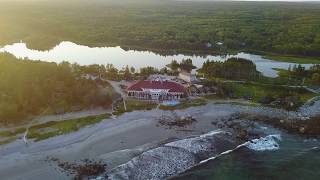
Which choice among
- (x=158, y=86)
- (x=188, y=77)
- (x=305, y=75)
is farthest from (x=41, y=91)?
(x=305, y=75)

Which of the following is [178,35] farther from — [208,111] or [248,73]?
[208,111]

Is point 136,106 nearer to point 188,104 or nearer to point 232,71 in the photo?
point 188,104

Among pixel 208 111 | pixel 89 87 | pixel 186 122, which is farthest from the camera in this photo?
pixel 89 87

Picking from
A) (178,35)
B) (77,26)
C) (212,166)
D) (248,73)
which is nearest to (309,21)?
(178,35)

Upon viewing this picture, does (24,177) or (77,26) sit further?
(77,26)

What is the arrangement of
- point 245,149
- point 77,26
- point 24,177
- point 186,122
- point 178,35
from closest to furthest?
point 24,177 → point 245,149 → point 186,122 → point 178,35 → point 77,26

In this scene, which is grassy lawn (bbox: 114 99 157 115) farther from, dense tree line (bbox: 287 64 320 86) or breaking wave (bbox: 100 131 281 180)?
dense tree line (bbox: 287 64 320 86)

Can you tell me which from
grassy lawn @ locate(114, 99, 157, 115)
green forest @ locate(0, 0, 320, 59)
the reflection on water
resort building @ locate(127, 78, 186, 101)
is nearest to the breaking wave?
grassy lawn @ locate(114, 99, 157, 115)
